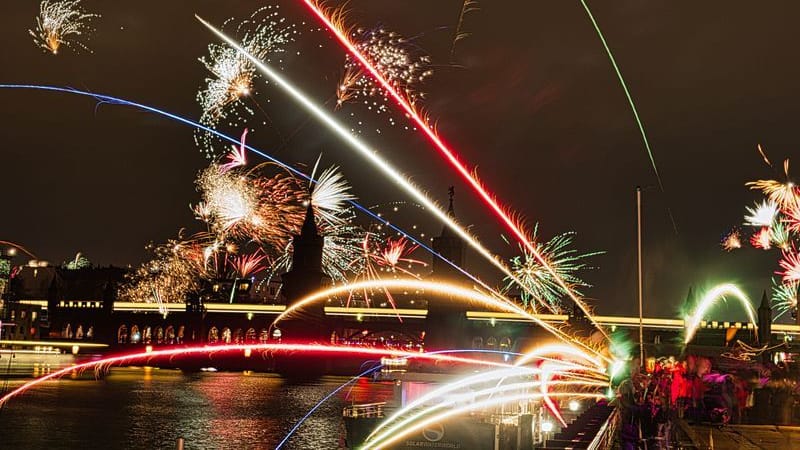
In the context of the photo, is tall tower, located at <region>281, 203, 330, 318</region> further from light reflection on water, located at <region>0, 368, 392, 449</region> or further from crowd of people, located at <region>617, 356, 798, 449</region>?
crowd of people, located at <region>617, 356, 798, 449</region>

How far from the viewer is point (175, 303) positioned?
415 ft

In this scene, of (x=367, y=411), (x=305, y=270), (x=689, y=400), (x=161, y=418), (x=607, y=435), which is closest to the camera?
(x=607, y=435)

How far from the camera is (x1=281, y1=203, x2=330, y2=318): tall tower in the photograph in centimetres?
12675

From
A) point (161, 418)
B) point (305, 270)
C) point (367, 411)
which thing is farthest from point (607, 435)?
point (305, 270)

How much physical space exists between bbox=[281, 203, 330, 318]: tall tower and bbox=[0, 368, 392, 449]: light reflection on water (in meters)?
53.3

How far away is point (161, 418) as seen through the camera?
45406 millimetres

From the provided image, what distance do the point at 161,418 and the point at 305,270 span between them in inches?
3245

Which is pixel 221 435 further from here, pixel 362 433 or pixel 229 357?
pixel 229 357

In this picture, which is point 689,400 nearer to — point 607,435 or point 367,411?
point 367,411

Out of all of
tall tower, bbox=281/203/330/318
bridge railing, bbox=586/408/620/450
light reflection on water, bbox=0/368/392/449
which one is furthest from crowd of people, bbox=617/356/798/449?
tall tower, bbox=281/203/330/318

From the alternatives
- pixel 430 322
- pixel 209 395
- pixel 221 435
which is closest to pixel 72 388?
pixel 209 395

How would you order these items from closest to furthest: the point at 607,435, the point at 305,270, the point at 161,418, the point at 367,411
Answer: the point at 607,435
the point at 367,411
the point at 161,418
the point at 305,270

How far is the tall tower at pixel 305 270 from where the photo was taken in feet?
416

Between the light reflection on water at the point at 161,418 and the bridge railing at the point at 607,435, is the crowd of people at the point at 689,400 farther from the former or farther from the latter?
the light reflection on water at the point at 161,418
